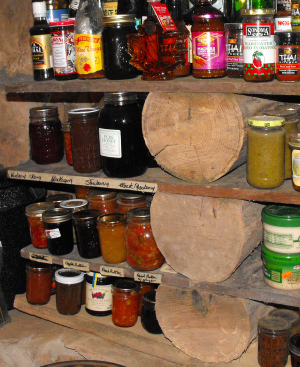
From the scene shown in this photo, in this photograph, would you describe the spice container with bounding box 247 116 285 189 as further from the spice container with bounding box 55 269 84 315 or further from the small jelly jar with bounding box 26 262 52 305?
the small jelly jar with bounding box 26 262 52 305

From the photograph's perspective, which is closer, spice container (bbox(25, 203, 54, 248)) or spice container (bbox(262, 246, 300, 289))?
spice container (bbox(262, 246, 300, 289))

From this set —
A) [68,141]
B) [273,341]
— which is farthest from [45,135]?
[273,341]

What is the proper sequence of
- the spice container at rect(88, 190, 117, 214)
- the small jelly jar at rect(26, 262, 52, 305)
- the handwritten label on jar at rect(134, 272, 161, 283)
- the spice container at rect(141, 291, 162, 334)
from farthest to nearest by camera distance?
1. the small jelly jar at rect(26, 262, 52, 305)
2. the spice container at rect(88, 190, 117, 214)
3. the spice container at rect(141, 291, 162, 334)
4. the handwritten label on jar at rect(134, 272, 161, 283)

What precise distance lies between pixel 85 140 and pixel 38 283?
65 cm

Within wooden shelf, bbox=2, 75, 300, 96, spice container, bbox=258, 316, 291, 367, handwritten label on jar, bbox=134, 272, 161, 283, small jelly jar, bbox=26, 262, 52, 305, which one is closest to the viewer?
wooden shelf, bbox=2, 75, 300, 96

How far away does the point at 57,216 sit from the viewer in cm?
186

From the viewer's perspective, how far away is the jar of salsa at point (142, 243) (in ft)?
5.58

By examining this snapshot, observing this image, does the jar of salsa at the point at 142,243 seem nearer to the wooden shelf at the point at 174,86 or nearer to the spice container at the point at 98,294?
the spice container at the point at 98,294

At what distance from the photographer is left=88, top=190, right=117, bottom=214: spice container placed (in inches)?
75.1

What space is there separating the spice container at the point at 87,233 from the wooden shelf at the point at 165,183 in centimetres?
14

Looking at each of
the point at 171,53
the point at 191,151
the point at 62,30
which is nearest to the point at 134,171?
the point at 191,151

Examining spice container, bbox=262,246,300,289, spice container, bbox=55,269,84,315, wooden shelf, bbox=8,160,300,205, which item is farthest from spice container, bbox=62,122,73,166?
spice container, bbox=262,246,300,289

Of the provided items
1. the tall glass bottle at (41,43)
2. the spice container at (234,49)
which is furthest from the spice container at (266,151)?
the tall glass bottle at (41,43)

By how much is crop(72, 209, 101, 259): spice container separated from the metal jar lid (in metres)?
0.04
